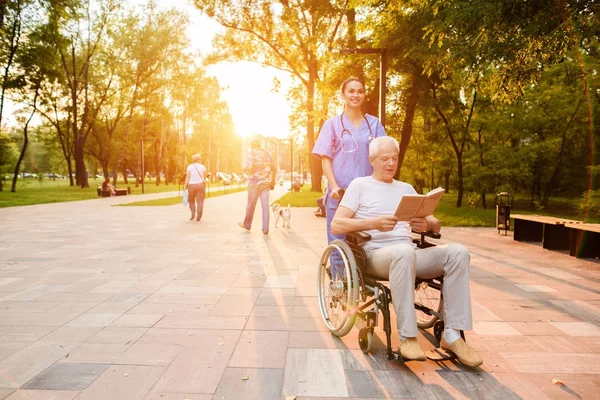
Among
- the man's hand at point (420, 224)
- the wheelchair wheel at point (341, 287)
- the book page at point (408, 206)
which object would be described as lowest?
the wheelchair wheel at point (341, 287)

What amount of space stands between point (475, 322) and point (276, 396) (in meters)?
2.16

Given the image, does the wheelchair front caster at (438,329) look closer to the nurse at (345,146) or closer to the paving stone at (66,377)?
the nurse at (345,146)

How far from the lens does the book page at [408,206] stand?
2990 mm

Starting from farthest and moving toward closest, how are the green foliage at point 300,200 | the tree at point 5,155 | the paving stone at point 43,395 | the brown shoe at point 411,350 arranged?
the tree at point 5,155
the green foliage at point 300,200
the brown shoe at point 411,350
the paving stone at point 43,395

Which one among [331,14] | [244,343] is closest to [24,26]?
[331,14]

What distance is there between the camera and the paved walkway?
276 cm

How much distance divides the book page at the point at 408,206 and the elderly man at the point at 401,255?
2.4 inches

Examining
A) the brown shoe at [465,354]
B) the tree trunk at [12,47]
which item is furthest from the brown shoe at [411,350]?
the tree trunk at [12,47]

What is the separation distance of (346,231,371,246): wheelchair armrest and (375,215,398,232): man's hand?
0.10 metres

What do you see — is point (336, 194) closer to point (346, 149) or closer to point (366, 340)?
point (346, 149)

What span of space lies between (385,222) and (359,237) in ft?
0.70

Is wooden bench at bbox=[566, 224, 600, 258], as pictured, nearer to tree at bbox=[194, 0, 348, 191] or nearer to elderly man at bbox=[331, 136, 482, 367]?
elderly man at bbox=[331, 136, 482, 367]

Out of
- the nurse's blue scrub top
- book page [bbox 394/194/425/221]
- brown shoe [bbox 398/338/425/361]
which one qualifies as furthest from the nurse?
brown shoe [bbox 398/338/425/361]

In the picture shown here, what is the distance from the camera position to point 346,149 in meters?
3.99
